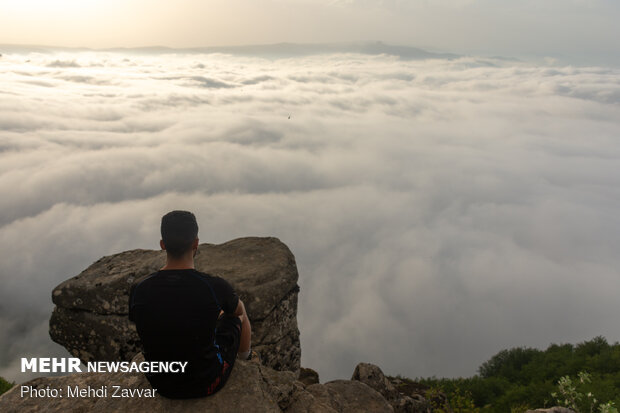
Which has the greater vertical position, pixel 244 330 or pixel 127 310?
pixel 244 330

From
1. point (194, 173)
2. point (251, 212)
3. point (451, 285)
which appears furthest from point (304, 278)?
point (194, 173)

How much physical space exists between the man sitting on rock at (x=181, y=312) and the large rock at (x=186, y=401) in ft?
0.70

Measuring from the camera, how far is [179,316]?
4.36m

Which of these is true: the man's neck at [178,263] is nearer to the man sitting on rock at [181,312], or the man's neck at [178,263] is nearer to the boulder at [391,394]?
the man sitting on rock at [181,312]

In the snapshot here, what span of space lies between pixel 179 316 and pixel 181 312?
51 millimetres

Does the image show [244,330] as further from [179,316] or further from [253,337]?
[253,337]

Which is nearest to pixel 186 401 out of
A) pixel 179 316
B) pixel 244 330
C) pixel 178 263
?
pixel 244 330

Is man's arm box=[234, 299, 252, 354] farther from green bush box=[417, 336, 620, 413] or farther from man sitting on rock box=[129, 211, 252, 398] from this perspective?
green bush box=[417, 336, 620, 413]

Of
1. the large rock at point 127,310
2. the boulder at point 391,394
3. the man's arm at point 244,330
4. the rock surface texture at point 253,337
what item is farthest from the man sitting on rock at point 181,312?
the boulder at point 391,394

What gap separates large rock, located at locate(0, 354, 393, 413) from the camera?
499 cm

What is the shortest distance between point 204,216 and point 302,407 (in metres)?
147

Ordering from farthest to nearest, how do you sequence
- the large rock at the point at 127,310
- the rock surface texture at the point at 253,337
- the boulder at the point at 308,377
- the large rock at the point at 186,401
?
the boulder at the point at 308,377, the large rock at the point at 127,310, the rock surface texture at the point at 253,337, the large rock at the point at 186,401

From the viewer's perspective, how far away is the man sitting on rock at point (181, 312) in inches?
172

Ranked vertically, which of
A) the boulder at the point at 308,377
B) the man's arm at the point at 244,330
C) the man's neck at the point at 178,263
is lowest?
the boulder at the point at 308,377
